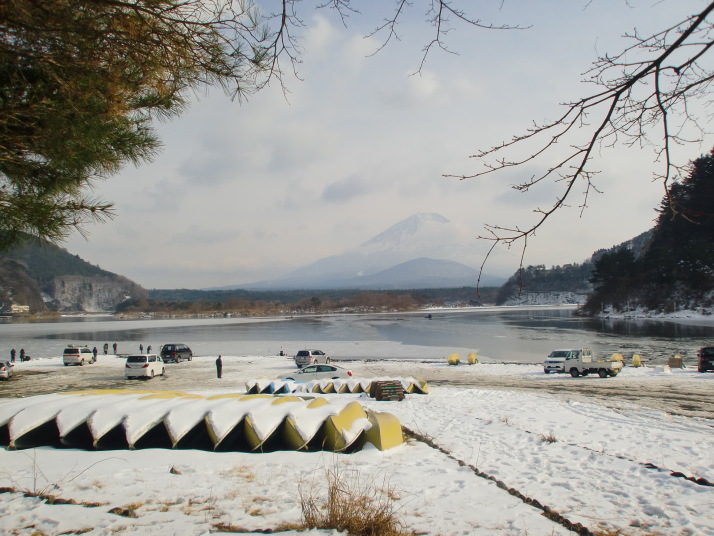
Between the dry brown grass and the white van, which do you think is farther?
the white van

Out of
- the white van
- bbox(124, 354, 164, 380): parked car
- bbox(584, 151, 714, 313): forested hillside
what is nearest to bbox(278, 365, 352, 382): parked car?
bbox(124, 354, 164, 380): parked car

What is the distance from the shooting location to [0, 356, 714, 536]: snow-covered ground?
15.1 ft

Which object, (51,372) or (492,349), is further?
(492,349)

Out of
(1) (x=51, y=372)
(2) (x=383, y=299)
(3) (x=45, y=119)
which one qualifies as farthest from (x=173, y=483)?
(2) (x=383, y=299)

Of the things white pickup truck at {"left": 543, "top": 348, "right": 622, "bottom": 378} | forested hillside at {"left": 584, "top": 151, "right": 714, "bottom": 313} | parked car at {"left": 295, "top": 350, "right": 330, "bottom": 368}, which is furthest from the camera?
forested hillside at {"left": 584, "top": 151, "right": 714, "bottom": 313}

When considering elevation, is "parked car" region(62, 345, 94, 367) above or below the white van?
below

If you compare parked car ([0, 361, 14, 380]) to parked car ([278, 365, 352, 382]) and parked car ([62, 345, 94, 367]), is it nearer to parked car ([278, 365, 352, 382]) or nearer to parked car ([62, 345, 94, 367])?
parked car ([62, 345, 94, 367])

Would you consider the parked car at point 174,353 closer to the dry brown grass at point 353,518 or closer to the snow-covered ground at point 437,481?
the snow-covered ground at point 437,481

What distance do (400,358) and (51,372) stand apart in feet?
74.2

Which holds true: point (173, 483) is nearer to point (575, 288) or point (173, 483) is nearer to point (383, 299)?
point (383, 299)

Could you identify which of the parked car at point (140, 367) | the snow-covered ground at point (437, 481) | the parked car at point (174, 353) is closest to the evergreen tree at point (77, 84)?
the snow-covered ground at point (437, 481)

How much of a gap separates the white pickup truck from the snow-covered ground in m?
12.6

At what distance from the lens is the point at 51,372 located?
2800 centimetres

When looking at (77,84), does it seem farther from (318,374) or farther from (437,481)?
(318,374)
